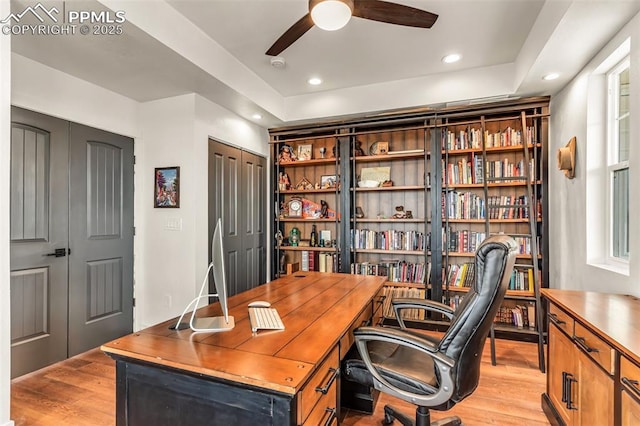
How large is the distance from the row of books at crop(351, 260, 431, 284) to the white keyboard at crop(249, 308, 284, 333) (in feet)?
7.74

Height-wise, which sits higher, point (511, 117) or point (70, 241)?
point (511, 117)

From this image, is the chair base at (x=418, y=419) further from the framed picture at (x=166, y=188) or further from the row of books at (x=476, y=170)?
the framed picture at (x=166, y=188)

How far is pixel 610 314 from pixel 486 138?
94.2 inches

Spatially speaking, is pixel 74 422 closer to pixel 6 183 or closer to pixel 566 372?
pixel 6 183

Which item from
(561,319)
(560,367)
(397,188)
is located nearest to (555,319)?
(561,319)

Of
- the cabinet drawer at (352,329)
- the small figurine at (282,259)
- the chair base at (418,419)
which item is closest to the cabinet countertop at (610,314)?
the chair base at (418,419)

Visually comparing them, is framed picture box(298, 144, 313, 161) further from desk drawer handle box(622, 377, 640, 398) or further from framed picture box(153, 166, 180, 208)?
desk drawer handle box(622, 377, 640, 398)

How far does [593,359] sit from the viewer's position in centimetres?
135

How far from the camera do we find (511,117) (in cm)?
322

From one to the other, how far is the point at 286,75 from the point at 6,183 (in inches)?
98.4

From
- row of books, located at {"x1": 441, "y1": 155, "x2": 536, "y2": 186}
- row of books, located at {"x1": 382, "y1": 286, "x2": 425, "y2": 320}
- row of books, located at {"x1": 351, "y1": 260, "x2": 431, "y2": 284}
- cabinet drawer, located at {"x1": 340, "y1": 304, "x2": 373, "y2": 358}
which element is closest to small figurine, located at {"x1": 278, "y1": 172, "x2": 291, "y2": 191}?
row of books, located at {"x1": 351, "y1": 260, "x2": 431, "y2": 284}

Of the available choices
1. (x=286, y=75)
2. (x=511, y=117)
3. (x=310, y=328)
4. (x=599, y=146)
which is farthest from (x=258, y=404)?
(x=511, y=117)

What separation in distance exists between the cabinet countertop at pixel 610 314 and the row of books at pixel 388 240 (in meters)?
1.77

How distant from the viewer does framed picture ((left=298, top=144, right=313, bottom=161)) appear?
4.23 m
